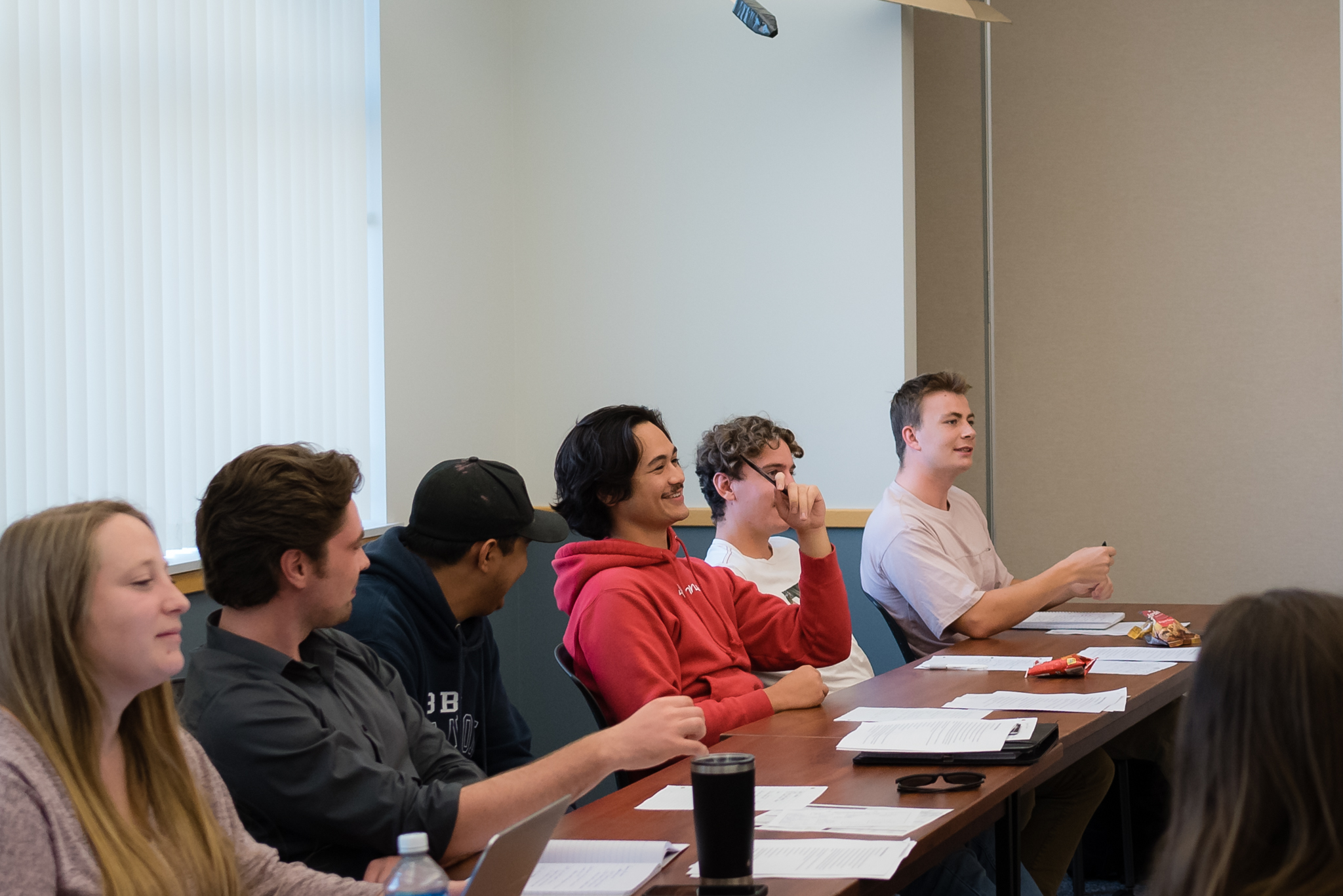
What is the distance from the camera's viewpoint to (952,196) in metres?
5.03

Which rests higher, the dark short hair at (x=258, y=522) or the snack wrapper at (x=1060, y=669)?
the dark short hair at (x=258, y=522)

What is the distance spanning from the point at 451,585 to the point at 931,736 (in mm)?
865

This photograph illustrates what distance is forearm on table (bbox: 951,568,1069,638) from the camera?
120 inches

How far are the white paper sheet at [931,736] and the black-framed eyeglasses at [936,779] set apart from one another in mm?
102

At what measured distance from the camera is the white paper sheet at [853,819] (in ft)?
4.85

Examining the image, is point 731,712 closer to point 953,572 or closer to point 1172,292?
point 953,572

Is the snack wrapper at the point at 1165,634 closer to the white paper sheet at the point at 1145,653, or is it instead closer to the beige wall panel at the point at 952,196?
the white paper sheet at the point at 1145,653

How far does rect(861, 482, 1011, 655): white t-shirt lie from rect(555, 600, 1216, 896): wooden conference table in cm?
44

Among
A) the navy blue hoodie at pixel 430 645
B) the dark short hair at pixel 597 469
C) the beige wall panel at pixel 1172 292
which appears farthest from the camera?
the beige wall panel at pixel 1172 292

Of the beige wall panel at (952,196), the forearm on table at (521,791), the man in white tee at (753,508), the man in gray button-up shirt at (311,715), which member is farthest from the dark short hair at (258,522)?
the beige wall panel at (952,196)

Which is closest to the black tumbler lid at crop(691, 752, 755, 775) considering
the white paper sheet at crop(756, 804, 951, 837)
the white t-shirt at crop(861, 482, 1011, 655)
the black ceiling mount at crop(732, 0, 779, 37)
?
the white paper sheet at crop(756, 804, 951, 837)

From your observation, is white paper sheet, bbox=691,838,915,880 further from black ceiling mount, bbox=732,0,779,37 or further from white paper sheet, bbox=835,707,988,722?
black ceiling mount, bbox=732,0,779,37

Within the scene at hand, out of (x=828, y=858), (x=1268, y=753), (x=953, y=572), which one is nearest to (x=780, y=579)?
(x=953, y=572)

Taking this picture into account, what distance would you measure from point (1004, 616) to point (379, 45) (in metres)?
2.51
